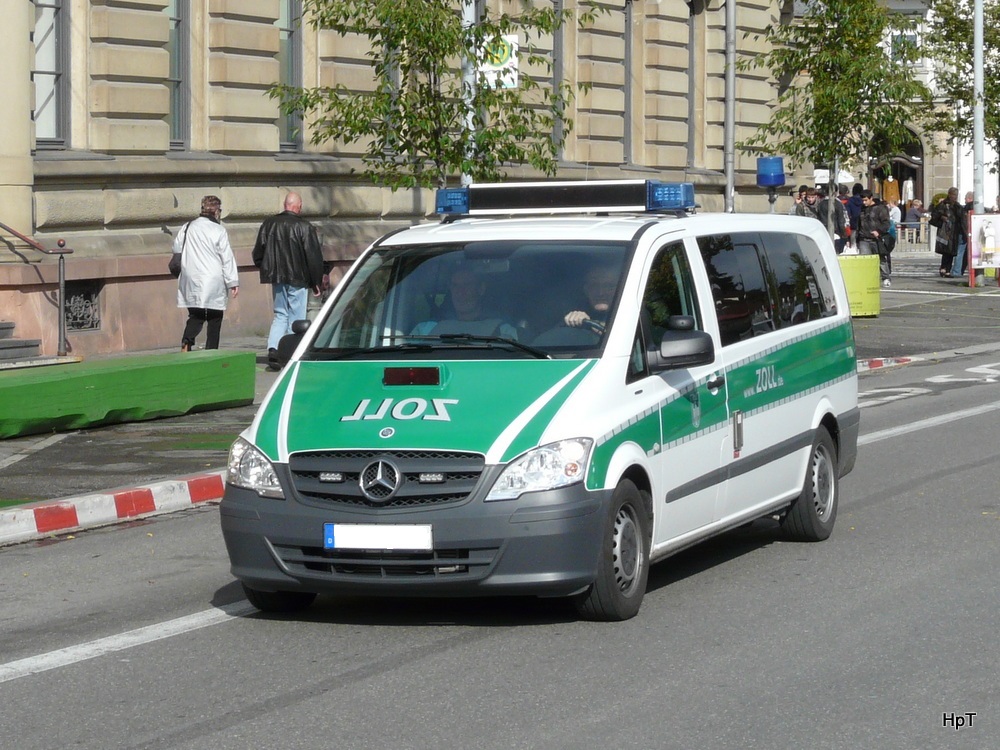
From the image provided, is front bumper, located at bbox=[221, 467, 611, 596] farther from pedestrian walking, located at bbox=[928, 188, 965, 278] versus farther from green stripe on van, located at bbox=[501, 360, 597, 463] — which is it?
pedestrian walking, located at bbox=[928, 188, 965, 278]

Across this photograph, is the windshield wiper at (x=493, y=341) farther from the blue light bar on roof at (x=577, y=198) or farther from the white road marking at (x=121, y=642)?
the white road marking at (x=121, y=642)

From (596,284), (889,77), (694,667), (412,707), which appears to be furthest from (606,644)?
(889,77)

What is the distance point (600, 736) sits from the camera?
5.75m

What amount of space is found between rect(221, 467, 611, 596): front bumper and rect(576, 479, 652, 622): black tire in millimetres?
87

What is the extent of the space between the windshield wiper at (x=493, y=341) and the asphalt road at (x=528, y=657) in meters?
1.11

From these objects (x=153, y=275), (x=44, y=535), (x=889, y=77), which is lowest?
(x=44, y=535)

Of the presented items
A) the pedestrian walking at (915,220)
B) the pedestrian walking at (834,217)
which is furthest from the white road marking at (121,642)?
the pedestrian walking at (915,220)

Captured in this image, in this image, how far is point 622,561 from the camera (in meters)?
7.46

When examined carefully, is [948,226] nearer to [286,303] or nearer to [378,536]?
[286,303]

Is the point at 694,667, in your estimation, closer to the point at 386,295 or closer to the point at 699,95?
the point at 386,295

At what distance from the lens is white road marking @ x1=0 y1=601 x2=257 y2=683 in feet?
22.5

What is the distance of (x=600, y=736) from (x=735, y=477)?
3.00m

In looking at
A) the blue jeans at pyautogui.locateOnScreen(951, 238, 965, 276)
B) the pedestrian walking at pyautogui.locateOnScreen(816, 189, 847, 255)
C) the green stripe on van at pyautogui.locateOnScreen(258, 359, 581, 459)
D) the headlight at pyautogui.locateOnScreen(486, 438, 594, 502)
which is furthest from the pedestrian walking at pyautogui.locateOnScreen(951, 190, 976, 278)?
the headlight at pyautogui.locateOnScreen(486, 438, 594, 502)

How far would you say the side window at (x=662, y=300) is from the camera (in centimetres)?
779
